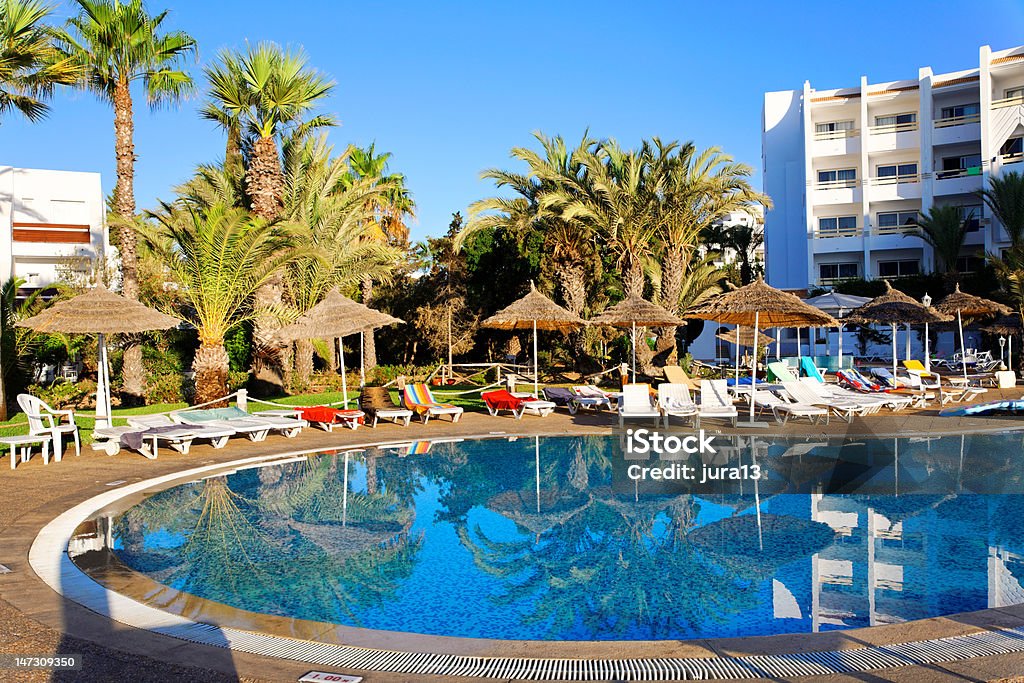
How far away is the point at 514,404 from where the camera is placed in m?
17.7

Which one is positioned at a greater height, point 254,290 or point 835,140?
point 835,140

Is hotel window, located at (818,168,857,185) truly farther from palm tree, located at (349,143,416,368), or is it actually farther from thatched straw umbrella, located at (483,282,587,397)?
thatched straw umbrella, located at (483,282,587,397)

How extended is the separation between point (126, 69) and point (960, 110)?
39.3m

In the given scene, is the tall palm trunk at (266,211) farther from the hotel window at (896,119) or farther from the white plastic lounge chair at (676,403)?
the hotel window at (896,119)

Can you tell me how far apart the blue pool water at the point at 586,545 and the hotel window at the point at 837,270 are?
32642 mm

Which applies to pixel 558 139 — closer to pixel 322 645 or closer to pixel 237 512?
pixel 237 512

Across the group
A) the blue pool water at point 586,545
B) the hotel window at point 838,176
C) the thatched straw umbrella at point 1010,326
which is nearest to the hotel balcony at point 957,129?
the hotel window at point 838,176

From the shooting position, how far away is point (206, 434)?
13062 mm

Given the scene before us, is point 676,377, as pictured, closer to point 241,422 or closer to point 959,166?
point 241,422

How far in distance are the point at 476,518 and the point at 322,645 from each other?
13.6 ft

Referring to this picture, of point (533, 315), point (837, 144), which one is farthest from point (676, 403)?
point (837, 144)

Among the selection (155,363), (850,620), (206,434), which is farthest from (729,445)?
(155,363)

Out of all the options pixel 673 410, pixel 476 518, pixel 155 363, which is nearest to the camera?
pixel 476 518

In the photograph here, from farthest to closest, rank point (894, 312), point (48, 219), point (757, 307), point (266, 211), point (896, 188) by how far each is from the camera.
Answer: point (48, 219) → point (896, 188) → point (266, 211) → point (894, 312) → point (757, 307)
